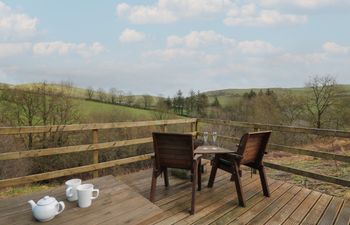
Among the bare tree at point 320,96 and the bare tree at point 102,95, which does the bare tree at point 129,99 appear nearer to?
the bare tree at point 102,95

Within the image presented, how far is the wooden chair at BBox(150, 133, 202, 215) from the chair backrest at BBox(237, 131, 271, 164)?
2.00 feet

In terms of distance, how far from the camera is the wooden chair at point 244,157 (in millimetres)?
3098

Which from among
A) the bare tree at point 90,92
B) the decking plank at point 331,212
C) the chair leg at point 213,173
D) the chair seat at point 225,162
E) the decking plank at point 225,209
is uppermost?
the bare tree at point 90,92

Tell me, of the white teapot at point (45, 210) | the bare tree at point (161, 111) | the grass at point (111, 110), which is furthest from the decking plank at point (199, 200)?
the bare tree at point (161, 111)

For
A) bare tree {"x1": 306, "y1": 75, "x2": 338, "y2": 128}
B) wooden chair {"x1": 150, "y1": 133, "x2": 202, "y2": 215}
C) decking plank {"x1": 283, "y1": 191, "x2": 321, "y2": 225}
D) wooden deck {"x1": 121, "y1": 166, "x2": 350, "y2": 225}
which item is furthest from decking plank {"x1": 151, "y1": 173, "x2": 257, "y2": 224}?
bare tree {"x1": 306, "y1": 75, "x2": 338, "y2": 128}

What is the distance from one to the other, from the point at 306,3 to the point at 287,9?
0.51 metres

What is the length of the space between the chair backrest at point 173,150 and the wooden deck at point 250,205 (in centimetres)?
54

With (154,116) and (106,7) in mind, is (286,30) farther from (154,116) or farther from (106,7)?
(154,116)

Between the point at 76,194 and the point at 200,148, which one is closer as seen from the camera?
the point at 76,194

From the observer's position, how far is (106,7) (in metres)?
8.17

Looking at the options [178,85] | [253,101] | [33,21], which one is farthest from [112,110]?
[253,101]

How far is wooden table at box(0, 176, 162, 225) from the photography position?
1535 millimetres

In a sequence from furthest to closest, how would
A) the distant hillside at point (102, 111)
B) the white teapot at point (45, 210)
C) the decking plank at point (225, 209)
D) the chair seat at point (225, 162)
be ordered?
1. the distant hillside at point (102, 111)
2. the chair seat at point (225, 162)
3. the decking plank at point (225, 209)
4. the white teapot at point (45, 210)

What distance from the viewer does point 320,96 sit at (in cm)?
1441
